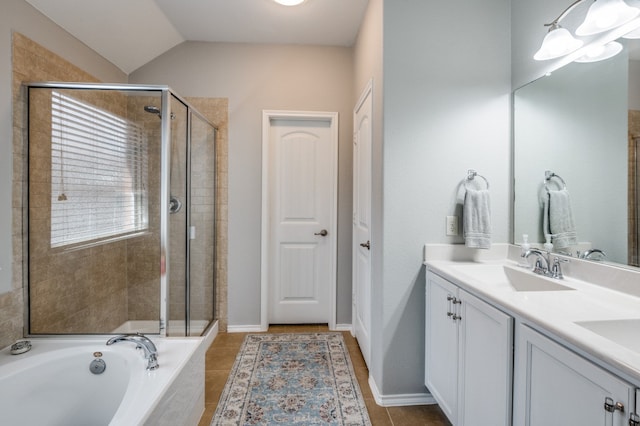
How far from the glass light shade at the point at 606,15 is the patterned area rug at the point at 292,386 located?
2146 millimetres

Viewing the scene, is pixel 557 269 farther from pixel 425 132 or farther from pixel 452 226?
pixel 425 132

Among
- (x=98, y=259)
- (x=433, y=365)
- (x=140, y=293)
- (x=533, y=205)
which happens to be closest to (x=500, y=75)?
(x=533, y=205)

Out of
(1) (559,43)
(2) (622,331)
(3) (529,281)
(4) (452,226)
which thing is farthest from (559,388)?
(1) (559,43)

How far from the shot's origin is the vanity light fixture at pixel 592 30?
1.21m

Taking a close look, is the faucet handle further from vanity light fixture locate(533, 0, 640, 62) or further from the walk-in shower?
the walk-in shower

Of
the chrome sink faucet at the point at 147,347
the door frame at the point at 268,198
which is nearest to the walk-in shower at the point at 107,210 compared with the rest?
the chrome sink faucet at the point at 147,347

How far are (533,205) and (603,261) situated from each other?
1.49 ft

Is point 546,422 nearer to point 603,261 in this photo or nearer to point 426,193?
point 603,261

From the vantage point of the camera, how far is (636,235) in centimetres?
120

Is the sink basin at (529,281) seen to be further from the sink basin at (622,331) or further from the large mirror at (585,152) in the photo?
the sink basin at (622,331)

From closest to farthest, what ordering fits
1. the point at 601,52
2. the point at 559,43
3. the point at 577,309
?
the point at 577,309 → the point at 601,52 → the point at 559,43

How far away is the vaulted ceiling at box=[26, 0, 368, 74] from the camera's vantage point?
209cm

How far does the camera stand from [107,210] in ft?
6.64

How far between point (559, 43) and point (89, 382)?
283cm
